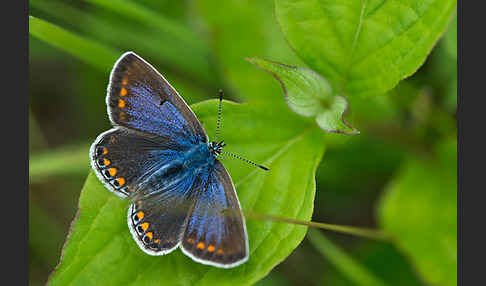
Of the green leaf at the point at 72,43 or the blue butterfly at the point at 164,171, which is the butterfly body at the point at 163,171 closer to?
the blue butterfly at the point at 164,171

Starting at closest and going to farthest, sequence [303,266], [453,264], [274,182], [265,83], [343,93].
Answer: [274,182], [343,93], [453,264], [265,83], [303,266]

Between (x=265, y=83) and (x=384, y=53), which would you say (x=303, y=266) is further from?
(x=384, y=53)

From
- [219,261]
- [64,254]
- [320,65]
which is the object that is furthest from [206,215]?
[320,65]

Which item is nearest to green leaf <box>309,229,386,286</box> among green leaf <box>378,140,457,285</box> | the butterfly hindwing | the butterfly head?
green leaf <box>378,140,457,285</box>

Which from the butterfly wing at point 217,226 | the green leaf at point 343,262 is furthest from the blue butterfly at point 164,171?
the green leaf at point 343,262

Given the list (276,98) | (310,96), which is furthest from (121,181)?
(276,98)

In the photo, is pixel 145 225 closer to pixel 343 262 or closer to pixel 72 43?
pixel 72 43
